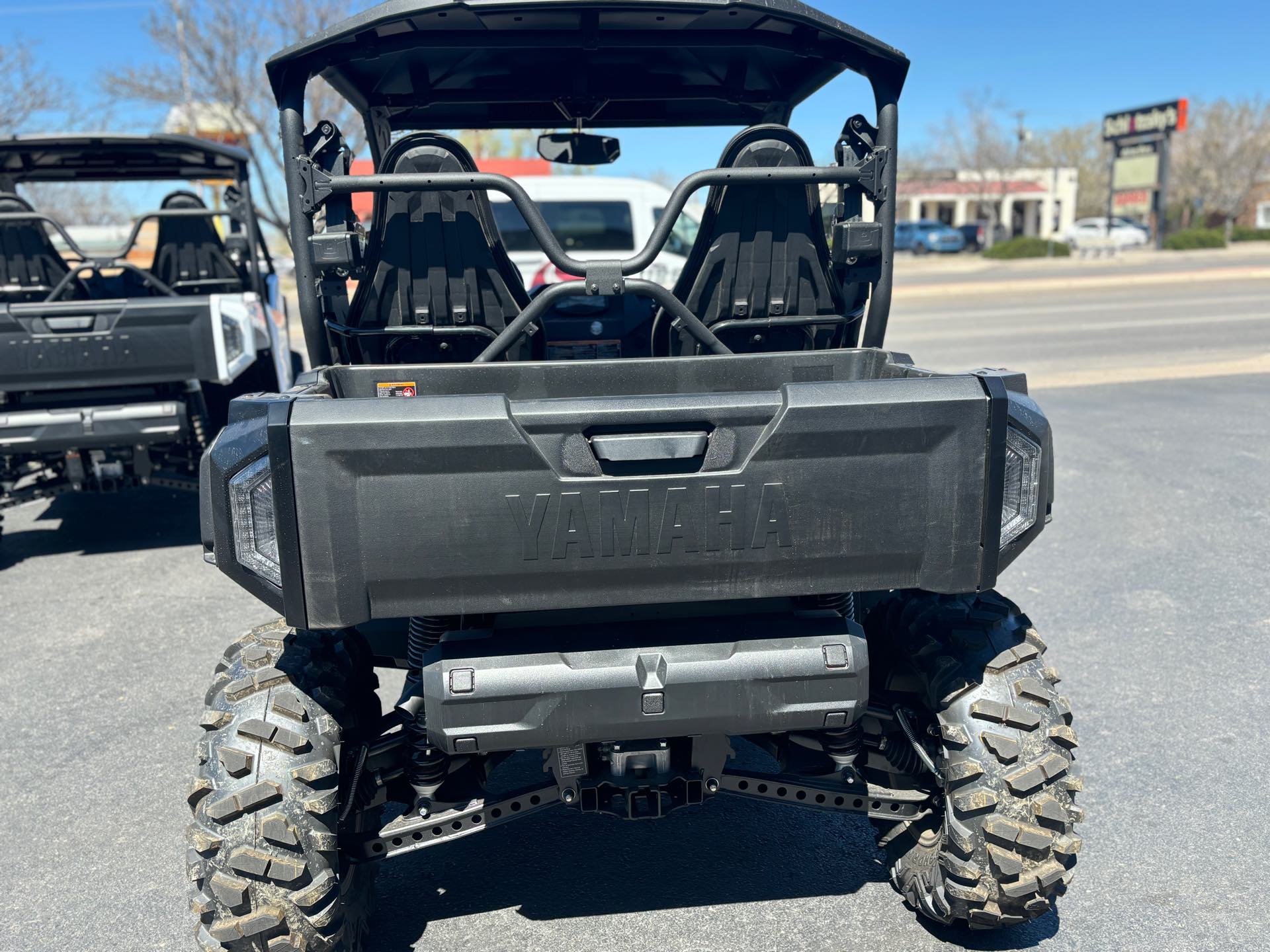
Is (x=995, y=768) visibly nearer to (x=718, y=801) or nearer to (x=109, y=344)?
(x=718, y=801)

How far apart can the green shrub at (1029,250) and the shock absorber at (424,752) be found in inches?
1577

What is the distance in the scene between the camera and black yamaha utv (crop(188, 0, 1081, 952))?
2189 millimetres

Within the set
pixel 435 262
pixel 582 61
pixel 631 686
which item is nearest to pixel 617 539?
pixel 631 686

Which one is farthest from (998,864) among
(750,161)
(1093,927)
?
(750,161)

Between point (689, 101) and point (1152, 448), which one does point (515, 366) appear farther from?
point (1152, 448)

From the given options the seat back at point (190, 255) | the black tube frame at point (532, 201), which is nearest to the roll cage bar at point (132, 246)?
the seat back at point (190, 255)

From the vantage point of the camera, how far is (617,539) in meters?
2.21

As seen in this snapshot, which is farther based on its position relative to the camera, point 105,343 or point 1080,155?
point 1080,155

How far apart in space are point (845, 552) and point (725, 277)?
1.23 meters

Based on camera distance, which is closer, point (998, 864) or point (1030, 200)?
point (998, 864)

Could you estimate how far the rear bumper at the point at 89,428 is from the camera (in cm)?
605

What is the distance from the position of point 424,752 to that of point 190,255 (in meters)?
6.97

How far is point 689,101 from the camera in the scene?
4.30 meters

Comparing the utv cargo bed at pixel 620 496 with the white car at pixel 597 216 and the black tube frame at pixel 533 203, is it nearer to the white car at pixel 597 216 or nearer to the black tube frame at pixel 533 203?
the black tube frame at pixel 533 203
